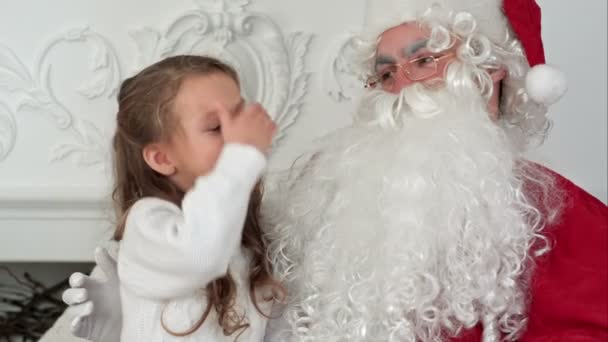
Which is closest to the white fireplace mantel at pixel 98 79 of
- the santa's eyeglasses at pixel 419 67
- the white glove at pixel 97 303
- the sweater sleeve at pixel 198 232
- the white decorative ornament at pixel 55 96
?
the white decorative ornament at pixel 55 96

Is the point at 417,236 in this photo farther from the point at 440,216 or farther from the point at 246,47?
the point at 246,47

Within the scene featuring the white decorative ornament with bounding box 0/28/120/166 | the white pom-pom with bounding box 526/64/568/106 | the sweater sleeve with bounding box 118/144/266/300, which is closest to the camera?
the sweater sleeve with bounding box 118/144/266/300

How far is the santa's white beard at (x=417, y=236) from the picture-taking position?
4.03 feet

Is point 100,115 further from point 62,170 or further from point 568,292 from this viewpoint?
point 568,292

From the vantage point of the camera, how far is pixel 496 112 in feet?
4.62

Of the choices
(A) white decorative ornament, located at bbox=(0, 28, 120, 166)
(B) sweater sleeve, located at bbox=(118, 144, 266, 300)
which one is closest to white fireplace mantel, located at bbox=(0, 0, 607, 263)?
(A) white decorative ornament, located at bbox=(0, 28, 120, 166)

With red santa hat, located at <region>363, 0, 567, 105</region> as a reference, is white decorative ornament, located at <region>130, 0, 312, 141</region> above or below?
below

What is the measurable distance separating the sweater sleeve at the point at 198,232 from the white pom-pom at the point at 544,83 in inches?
20.0

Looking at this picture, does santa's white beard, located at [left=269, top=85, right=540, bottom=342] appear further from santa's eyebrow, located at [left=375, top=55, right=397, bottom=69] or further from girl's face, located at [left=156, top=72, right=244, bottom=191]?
girl's face, located at [left=156, top=72, right=244, bottom=191]

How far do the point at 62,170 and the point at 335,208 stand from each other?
2.77 ft

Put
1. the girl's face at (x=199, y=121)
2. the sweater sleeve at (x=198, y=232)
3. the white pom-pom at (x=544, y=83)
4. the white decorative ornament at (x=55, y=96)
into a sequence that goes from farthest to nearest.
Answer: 1. the white decorative ornament at (x=55, y=96)
2. the white pom-pom at (x=544, y=83)
3. the girl's face at (x=199, y=121)
4. the sweater sleeve at (x=198, y=232)

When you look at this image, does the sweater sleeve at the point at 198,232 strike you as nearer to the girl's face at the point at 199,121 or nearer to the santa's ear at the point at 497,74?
the girl's face at the point at 199,121

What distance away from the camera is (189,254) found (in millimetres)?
1118

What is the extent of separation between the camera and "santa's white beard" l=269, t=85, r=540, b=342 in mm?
1229
